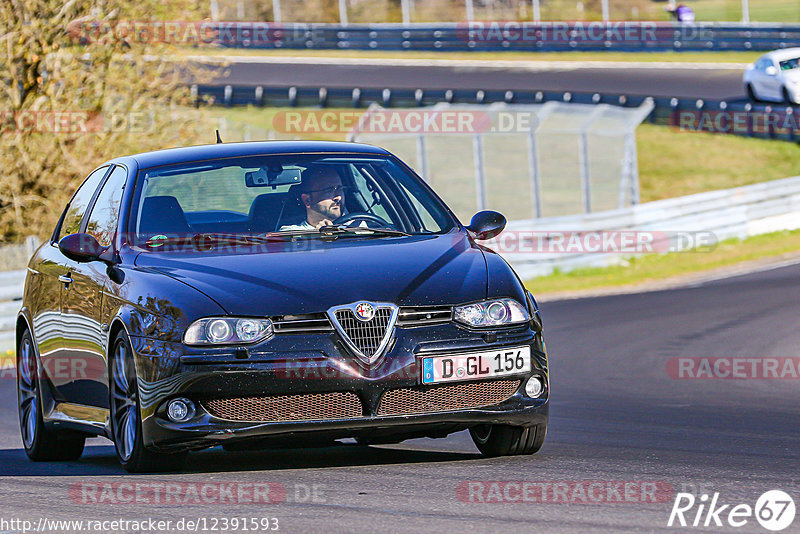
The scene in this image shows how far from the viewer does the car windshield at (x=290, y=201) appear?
739 cm

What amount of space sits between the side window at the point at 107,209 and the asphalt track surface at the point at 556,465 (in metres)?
1.24

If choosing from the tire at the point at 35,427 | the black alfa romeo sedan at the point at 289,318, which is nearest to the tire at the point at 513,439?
the black alfa romeo sedan at the point at 289,318

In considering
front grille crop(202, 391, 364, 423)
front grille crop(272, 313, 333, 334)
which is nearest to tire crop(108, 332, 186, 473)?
front grille crop(202, 391, 364, 423)

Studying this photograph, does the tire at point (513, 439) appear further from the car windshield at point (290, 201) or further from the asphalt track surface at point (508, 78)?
the asphalt track surface at point (508, 78)

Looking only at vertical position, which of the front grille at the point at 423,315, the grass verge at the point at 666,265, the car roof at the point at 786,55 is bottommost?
the grass verge at the point at 666,265

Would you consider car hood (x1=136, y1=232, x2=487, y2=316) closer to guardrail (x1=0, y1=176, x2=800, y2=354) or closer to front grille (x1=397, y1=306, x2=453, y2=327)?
front grille (x1=397, y1=306, x2=453, y2=327)

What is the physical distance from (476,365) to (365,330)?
556 mm

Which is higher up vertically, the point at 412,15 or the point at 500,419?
the point at 500,419

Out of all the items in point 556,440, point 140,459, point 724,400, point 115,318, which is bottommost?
point 724,400

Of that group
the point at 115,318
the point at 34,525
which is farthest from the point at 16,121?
the point at 34,525

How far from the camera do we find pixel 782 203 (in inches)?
1009

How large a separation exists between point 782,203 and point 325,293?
2050cm

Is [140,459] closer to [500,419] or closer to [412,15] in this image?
[500,419]

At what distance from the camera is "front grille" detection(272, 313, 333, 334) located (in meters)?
6.35
